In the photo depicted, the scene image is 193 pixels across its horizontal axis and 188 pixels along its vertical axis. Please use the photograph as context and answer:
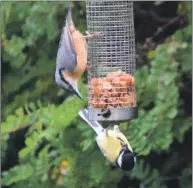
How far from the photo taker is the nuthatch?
3.39m

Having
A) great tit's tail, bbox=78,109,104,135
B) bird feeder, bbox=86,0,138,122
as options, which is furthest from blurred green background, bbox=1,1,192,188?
great tit's tail, bbox=78,109,104,135

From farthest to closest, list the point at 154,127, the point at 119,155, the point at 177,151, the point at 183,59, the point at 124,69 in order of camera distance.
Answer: the point at 177,151 < the point at 183,59 < the point at 154,127 < the point at 124,69 < the point at 119,155

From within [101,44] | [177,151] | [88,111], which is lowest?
[177,151]

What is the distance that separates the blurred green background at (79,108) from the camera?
400 centimetres

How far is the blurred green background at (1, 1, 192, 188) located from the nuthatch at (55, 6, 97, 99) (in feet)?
1.34

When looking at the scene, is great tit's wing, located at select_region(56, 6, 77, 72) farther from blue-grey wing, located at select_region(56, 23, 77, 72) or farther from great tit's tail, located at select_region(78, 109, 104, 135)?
great tit's tail, located at select_region(78, 109, 104, 135)

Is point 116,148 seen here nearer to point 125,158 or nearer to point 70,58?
point 125,158

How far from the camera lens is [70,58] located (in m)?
3.40

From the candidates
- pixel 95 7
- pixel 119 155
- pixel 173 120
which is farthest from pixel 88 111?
pixel 173 120

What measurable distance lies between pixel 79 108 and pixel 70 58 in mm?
471

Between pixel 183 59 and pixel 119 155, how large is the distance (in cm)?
105

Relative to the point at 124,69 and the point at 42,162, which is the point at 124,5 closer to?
the point at 124,69

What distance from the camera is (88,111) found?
340cm

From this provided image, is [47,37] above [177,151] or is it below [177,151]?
above
